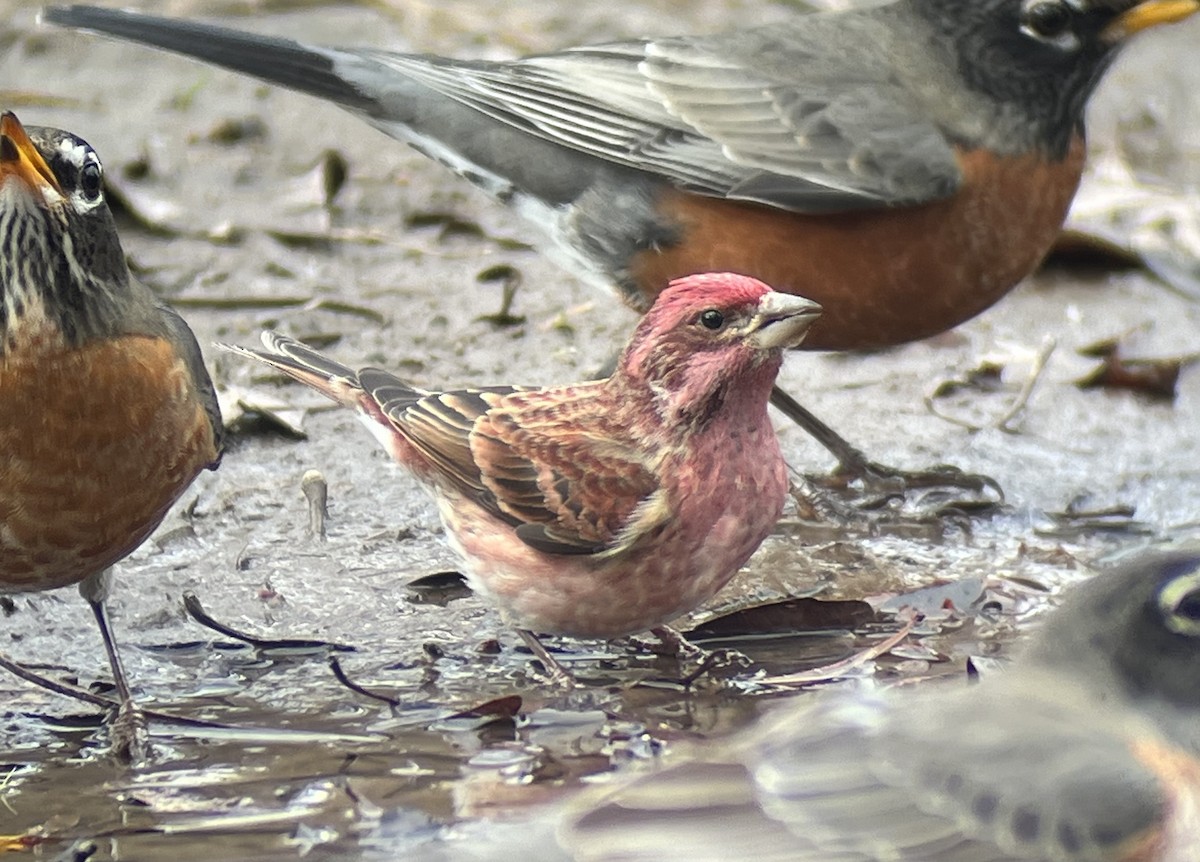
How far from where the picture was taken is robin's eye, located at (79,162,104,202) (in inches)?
178

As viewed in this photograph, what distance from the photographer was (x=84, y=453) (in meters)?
4.47

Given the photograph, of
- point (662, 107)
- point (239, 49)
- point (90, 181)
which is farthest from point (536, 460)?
point (239, 49)

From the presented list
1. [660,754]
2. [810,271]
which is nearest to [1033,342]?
[810,271]

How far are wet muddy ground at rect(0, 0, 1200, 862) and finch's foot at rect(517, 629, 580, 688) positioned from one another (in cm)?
6

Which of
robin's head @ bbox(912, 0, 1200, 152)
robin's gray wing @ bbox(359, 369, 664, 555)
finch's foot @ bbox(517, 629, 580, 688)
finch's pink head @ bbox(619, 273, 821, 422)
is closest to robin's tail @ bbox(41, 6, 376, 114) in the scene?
robin's gray wing @ bbox(359, 369, 664, 555)

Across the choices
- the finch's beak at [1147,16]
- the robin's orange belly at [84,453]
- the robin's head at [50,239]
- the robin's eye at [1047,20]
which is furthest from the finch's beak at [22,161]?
the finch's beak at [1147,16]

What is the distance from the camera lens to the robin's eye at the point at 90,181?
4516mm

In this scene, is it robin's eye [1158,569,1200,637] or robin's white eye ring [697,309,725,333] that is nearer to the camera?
robin's eye [1158,569,1200,637]

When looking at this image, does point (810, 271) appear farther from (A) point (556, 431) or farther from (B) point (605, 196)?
(A) point (556, 431)

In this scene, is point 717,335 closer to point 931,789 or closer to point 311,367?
point 311,367

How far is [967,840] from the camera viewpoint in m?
3.21

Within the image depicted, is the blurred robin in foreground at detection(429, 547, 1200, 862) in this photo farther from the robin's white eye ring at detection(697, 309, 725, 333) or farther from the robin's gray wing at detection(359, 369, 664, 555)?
the robin's white eye ring at detection(697, 309, 725, 333)

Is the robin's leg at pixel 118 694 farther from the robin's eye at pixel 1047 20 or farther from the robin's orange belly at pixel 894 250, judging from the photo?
the robin's eye at pixel 1047 20

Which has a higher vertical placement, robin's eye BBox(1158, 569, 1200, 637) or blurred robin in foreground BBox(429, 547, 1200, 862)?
robin's eye BBox(1158, 569, 1200, 637)
